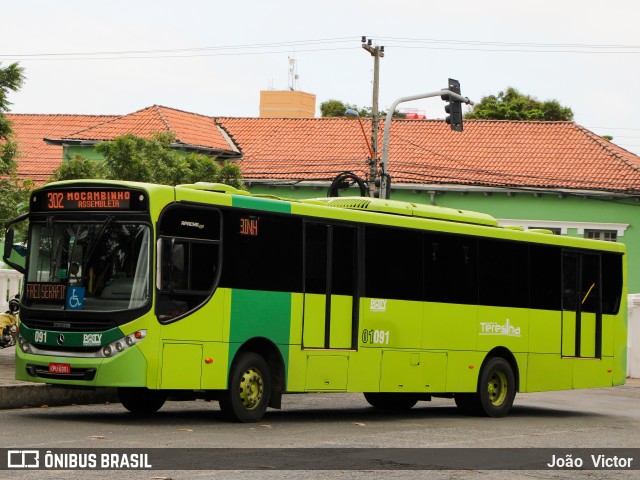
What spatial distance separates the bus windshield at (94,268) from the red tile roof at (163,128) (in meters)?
30.5

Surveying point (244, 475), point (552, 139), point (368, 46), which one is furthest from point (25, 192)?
point (552, 139)

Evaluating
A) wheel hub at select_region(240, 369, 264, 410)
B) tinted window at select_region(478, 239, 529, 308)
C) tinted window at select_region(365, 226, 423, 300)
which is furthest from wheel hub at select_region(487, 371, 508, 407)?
wheel hub at select_region(240, 369, 264, 410)

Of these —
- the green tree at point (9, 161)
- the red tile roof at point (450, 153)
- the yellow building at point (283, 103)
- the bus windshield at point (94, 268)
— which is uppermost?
the yellow building at point (283, 103)

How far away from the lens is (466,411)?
21109mm

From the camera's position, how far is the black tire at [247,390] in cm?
1653

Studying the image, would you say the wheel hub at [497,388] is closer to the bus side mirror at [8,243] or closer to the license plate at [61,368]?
the license plate at [61,368]

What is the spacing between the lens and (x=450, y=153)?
5175cm

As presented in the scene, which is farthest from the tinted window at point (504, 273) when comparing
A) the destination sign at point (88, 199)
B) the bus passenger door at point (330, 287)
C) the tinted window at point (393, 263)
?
the destination sign at point (88, 199)

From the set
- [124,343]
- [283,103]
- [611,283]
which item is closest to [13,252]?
[124,343]

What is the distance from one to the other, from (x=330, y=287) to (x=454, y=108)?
1362 cm

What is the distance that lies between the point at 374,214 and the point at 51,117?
40.8 m

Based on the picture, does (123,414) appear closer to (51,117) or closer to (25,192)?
(25,192)

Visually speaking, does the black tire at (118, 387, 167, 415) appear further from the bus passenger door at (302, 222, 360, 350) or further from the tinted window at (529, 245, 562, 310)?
the tinted window at (529, 245, 562, 310)

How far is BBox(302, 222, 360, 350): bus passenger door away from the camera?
17.7 metres
